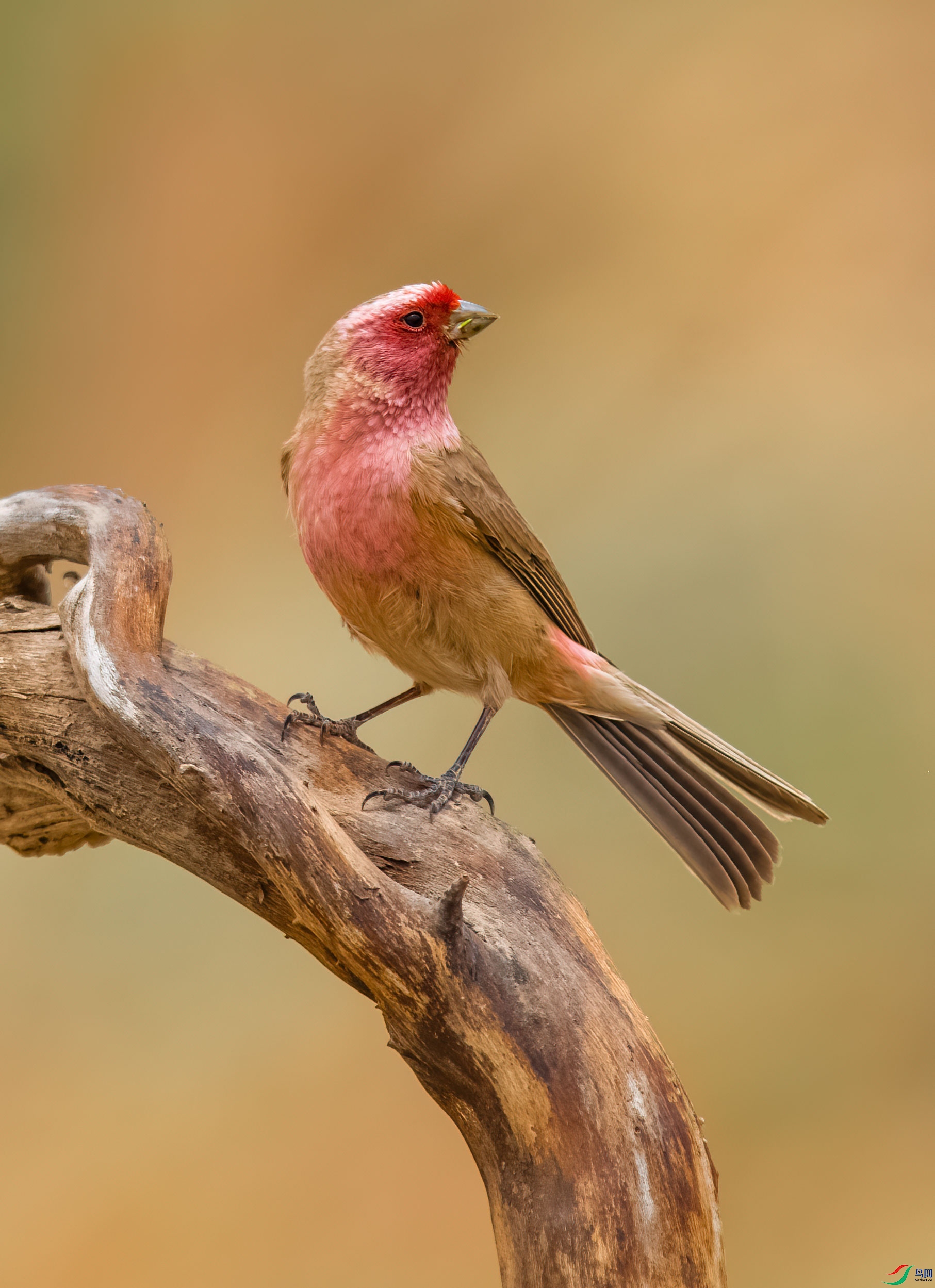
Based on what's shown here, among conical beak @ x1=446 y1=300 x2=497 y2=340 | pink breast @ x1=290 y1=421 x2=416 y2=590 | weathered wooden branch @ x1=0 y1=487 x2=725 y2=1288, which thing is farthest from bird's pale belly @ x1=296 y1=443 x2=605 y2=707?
conical beak @ x1=446 y1=300 x2=497 y2=340

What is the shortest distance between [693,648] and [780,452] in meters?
0.88

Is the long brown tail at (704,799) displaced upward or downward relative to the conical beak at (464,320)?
downward

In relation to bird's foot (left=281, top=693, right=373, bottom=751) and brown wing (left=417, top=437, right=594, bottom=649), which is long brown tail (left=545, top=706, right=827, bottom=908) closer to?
brown wing (left=417, top=437, right=594, bottom=649)

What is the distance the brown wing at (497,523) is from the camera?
2740 millimetres

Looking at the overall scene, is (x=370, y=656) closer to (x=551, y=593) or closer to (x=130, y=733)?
(x=551, y=593)

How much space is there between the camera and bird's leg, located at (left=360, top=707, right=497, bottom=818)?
8.93 feet

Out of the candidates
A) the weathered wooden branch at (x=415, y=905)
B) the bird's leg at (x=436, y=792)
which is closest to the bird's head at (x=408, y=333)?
the weathered wooden branch at (x=415, y=905)

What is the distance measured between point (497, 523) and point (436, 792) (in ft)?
2.30

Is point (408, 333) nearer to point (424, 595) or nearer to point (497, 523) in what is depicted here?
point (497, 523)

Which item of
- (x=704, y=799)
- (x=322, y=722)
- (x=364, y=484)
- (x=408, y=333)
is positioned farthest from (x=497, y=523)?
(x=704, y=799)

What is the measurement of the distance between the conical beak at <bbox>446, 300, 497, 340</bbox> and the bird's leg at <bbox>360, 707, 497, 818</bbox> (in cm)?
108

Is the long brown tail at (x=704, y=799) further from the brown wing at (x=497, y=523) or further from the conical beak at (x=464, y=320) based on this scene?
the conical beak at (x=464, y=320)

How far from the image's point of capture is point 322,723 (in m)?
2.89

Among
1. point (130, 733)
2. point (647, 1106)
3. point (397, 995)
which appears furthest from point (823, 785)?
point (130, 733)
